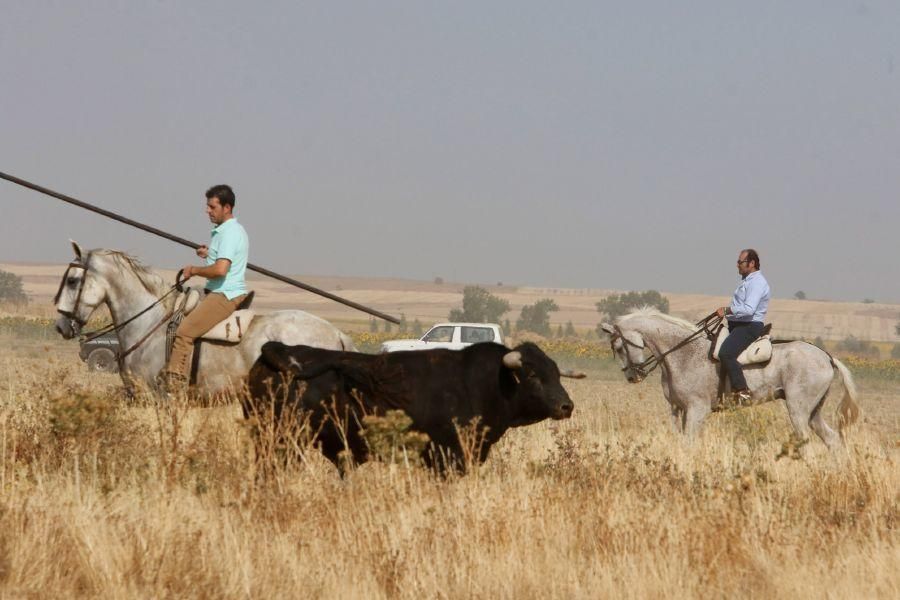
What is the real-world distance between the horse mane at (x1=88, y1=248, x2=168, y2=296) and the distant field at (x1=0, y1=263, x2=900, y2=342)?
105 m

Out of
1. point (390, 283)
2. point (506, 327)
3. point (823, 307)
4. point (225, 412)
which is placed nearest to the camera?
point (225, 412)

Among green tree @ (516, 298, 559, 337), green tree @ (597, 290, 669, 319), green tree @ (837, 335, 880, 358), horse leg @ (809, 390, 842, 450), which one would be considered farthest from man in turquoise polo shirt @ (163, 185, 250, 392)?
green tree @ (597, 290, 669, 319)

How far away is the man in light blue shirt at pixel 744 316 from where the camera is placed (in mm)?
13930

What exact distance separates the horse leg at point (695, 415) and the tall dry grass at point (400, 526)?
179 inches

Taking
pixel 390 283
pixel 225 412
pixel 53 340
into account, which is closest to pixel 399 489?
pixel 225 412

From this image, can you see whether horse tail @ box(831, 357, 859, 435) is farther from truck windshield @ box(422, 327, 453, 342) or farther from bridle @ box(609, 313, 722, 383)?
truck windshield @ box(422, 327, 453, 342)

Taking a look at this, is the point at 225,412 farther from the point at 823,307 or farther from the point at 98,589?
the point at 823,307

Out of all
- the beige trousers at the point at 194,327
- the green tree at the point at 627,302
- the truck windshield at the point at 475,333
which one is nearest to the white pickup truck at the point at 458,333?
the truck windshield at the point at 475,333

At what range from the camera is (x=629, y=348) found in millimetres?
15164

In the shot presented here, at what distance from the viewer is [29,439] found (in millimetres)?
8992

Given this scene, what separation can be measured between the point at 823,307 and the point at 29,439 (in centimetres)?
14938

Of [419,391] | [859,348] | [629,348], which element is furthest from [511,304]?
[419,391]

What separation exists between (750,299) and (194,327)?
651cm

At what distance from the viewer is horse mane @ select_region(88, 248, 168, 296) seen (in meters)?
12.3
